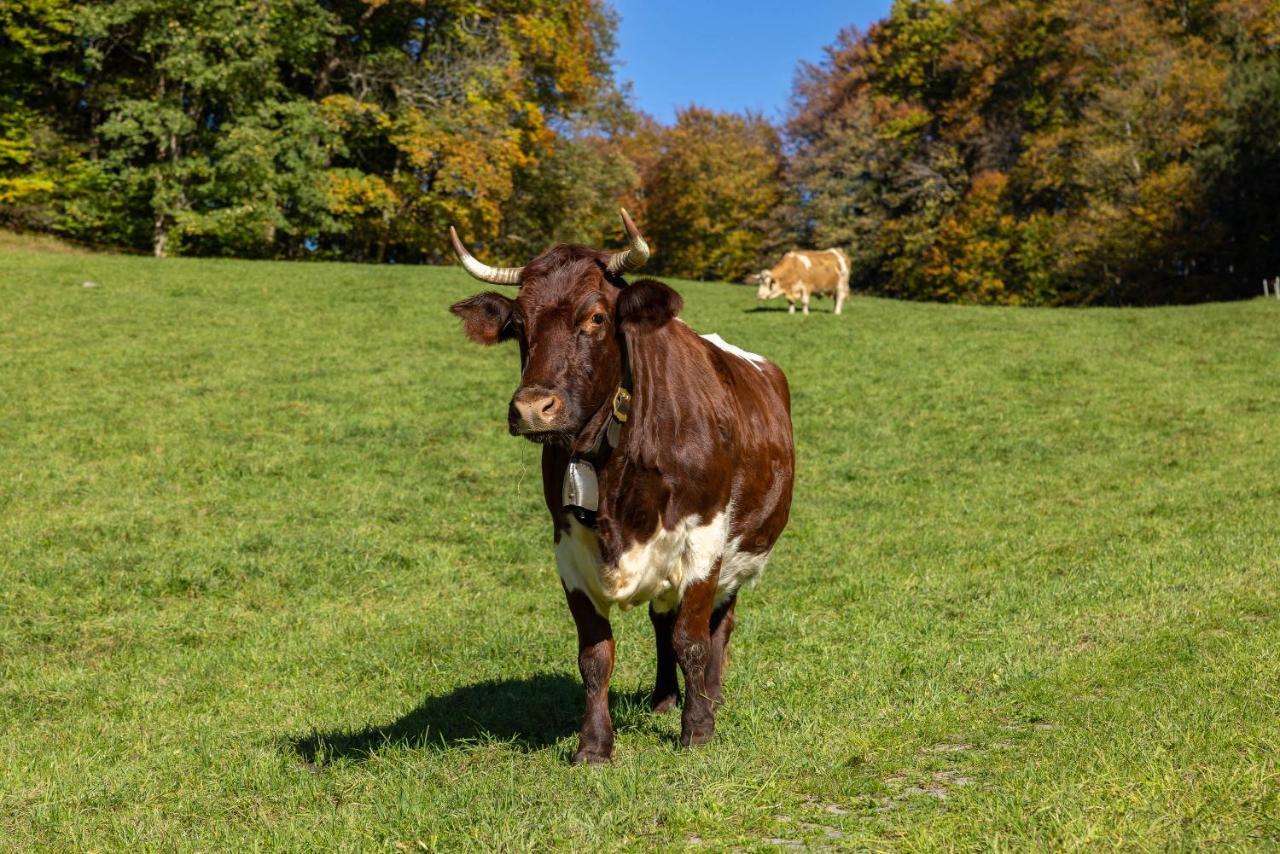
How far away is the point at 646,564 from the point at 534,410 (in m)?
1.10

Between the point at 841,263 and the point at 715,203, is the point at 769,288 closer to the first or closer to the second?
the point at 841,263

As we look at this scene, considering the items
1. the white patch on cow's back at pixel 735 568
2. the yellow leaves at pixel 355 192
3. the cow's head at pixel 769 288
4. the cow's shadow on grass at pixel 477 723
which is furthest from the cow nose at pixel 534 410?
the yellow leaves at pixel 355 192

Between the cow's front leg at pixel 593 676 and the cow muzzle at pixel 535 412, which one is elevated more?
the cow muzzle at pixel 535 412

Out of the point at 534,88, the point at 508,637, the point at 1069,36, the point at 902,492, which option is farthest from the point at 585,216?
the point at 508,637

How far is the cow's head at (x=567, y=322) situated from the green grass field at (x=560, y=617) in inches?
66.5

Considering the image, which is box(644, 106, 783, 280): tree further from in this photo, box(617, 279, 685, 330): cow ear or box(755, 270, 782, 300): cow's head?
box(617, 279, 685, 330): cow ear

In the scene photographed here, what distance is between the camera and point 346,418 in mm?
17750

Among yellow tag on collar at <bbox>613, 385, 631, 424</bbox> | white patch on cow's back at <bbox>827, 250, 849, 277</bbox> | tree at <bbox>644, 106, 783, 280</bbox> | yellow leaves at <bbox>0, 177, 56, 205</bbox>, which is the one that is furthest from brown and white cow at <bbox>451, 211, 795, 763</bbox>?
tree at <bbox>644, 106, 783, 280</bbox>

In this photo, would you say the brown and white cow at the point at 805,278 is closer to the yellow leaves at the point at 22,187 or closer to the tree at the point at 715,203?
the yellow leaves at the point at 22,187

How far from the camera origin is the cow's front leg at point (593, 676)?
5.50 m

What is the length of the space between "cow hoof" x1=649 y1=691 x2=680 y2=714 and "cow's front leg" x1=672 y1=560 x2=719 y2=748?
84cm

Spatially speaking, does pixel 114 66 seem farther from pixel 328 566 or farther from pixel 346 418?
pixel 328 566

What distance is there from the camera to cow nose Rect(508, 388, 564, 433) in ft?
15.8

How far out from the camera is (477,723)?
6.50 meters
